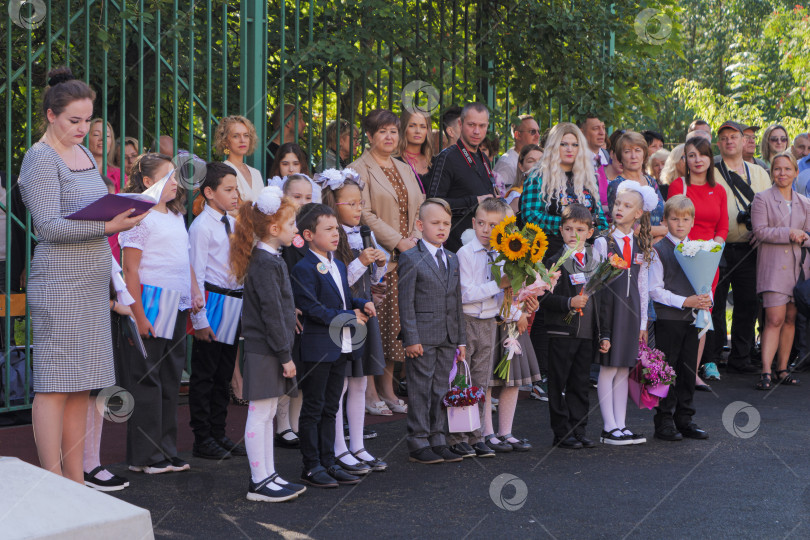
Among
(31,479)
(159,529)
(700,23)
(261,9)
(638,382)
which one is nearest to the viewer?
(31,479)

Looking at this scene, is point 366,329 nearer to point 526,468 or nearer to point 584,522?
point 526,468

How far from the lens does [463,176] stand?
717 cm

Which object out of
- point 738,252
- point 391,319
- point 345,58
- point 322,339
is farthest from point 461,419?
point 738,252

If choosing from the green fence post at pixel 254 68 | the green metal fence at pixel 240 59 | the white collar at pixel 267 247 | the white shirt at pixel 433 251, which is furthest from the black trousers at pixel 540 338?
the white collar at pixel 267 247

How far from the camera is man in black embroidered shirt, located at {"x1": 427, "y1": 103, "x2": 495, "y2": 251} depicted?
23.4 ft

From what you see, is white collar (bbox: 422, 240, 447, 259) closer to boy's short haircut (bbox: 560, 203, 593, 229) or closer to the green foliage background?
boy's short haircut (bbox: 560, 203, 593, 229)

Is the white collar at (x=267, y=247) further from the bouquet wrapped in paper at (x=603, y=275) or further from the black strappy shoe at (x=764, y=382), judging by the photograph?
the black strappy shoe at (x=764, y=382)

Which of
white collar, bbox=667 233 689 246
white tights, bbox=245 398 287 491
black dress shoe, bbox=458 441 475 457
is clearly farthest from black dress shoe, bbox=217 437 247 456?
white collar, bbox=667 233 689 246

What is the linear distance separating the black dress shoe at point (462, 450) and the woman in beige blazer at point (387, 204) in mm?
1092

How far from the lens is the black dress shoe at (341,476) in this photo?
17.0ft

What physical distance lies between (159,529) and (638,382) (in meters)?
3.19

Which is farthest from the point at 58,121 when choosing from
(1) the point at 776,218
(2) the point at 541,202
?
(1) the point at 776,218

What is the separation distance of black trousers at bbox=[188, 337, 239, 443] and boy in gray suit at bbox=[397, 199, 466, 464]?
1020mm

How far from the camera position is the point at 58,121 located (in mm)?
4492
